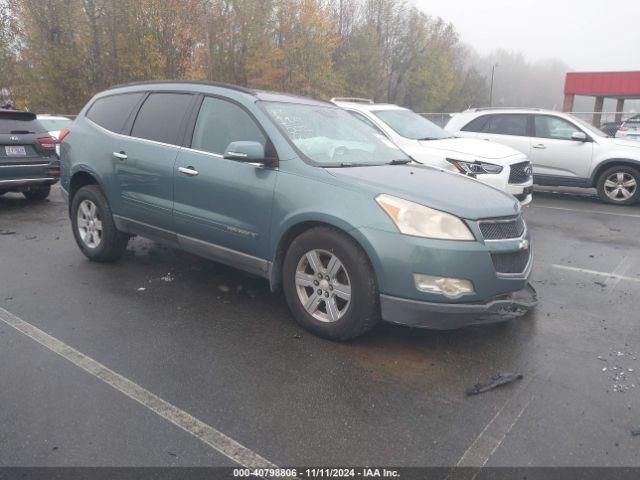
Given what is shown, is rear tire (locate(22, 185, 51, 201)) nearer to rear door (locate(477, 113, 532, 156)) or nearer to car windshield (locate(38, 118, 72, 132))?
car windshield (locate(38, 118, 72, 132))

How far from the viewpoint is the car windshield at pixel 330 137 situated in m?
4.18

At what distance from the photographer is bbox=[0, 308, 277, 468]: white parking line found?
2.56 meters

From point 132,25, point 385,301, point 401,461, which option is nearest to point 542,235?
point 385,301

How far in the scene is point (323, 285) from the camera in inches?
148

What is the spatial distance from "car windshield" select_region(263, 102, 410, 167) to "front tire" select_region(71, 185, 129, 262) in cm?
216

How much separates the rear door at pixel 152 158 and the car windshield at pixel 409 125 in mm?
4395

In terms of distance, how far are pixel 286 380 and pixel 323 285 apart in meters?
0.77

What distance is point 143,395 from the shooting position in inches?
120

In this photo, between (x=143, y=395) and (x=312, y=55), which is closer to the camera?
(x=143, y=395)

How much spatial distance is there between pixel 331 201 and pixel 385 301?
30.8 inches

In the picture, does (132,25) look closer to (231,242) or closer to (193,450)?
(231,242)

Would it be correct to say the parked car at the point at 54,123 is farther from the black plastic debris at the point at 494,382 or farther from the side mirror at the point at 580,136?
the black plastic debris at the point at 494,382


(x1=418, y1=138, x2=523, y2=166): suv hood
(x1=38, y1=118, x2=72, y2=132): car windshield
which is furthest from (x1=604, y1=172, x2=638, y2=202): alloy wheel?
(x1=38, y1=118, x2=72, y2=132): car windshield

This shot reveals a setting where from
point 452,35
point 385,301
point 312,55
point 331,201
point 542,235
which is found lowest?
point 542,235
